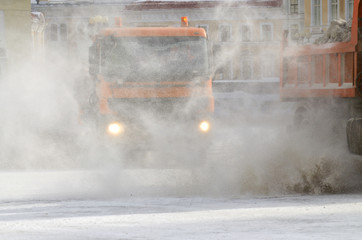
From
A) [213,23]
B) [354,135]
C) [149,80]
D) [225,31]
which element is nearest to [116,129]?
[149,80]

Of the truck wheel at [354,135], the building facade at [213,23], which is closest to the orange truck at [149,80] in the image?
the building facade at [213,23]

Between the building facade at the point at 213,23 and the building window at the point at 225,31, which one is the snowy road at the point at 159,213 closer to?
the building facade at the point at 213,23

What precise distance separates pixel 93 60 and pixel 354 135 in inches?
213

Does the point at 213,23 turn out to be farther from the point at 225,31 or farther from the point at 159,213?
the point at 159,213

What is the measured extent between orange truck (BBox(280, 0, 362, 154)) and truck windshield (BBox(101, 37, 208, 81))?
4.77 feet

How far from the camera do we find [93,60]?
14.6m

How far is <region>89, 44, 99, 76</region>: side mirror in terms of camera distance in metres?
14.6

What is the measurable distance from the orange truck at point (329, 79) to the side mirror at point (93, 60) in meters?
3.19

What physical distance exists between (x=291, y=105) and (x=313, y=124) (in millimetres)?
1571

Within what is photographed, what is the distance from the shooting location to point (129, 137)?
47.1 ft

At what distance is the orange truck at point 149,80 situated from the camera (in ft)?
47.4

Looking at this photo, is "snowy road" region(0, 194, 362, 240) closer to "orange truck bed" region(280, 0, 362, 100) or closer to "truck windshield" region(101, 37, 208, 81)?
"orange truck bed" region(280, 0, 362, 100)

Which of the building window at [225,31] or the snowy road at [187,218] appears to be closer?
the snowy road at [187,218]

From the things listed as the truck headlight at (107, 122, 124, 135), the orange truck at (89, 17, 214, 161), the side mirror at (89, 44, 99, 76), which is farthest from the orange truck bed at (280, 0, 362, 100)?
the side mirror at (89, 44, 99, 76)
